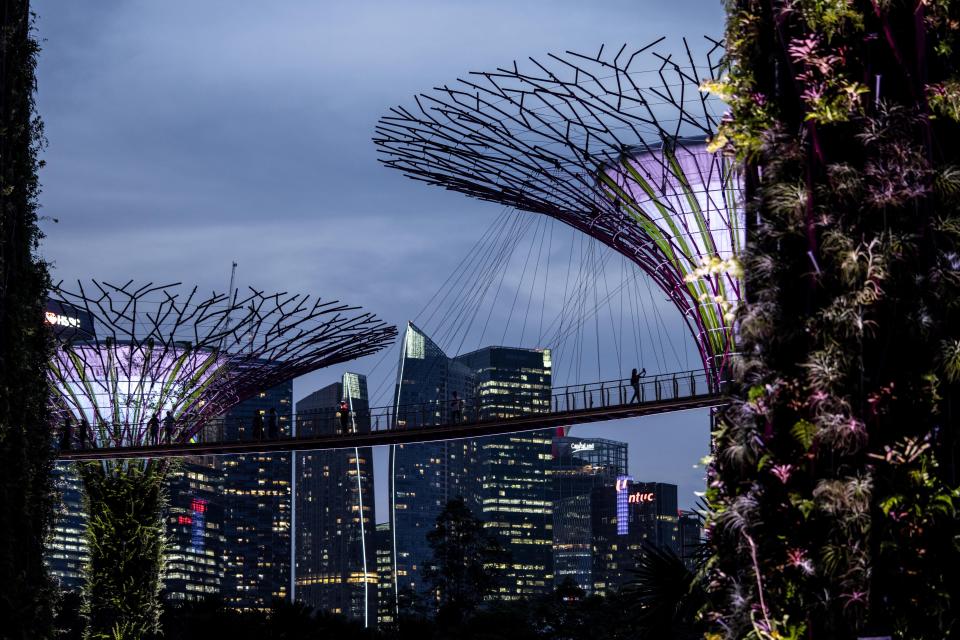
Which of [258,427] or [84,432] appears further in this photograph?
[258,427]

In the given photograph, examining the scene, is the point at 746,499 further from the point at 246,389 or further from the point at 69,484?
the point at 69,484

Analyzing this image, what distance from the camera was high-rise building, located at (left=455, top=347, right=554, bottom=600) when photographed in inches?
7047

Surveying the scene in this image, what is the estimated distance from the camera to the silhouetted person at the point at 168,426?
3569 centimetres

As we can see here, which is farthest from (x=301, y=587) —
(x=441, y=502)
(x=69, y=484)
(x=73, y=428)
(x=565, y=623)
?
(x=73, y=428)

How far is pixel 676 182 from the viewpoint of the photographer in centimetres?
2539

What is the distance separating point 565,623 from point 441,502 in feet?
448

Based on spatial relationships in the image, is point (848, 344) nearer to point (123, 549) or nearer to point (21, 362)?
point (21, 362)

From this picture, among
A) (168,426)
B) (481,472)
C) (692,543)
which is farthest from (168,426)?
(481,472)

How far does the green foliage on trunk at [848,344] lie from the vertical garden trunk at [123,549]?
Result: 28.1 metres

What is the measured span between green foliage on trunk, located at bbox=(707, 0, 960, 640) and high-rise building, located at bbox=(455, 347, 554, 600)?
168m

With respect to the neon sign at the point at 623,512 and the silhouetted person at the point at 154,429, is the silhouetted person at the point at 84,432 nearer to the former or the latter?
the silhouetted person at the point at 154,429

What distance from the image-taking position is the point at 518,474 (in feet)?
611

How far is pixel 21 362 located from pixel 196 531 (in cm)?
16196

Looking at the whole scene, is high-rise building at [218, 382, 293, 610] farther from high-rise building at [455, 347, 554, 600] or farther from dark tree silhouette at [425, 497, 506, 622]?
dark tree silhouette at [425, 497, 506, 622]
